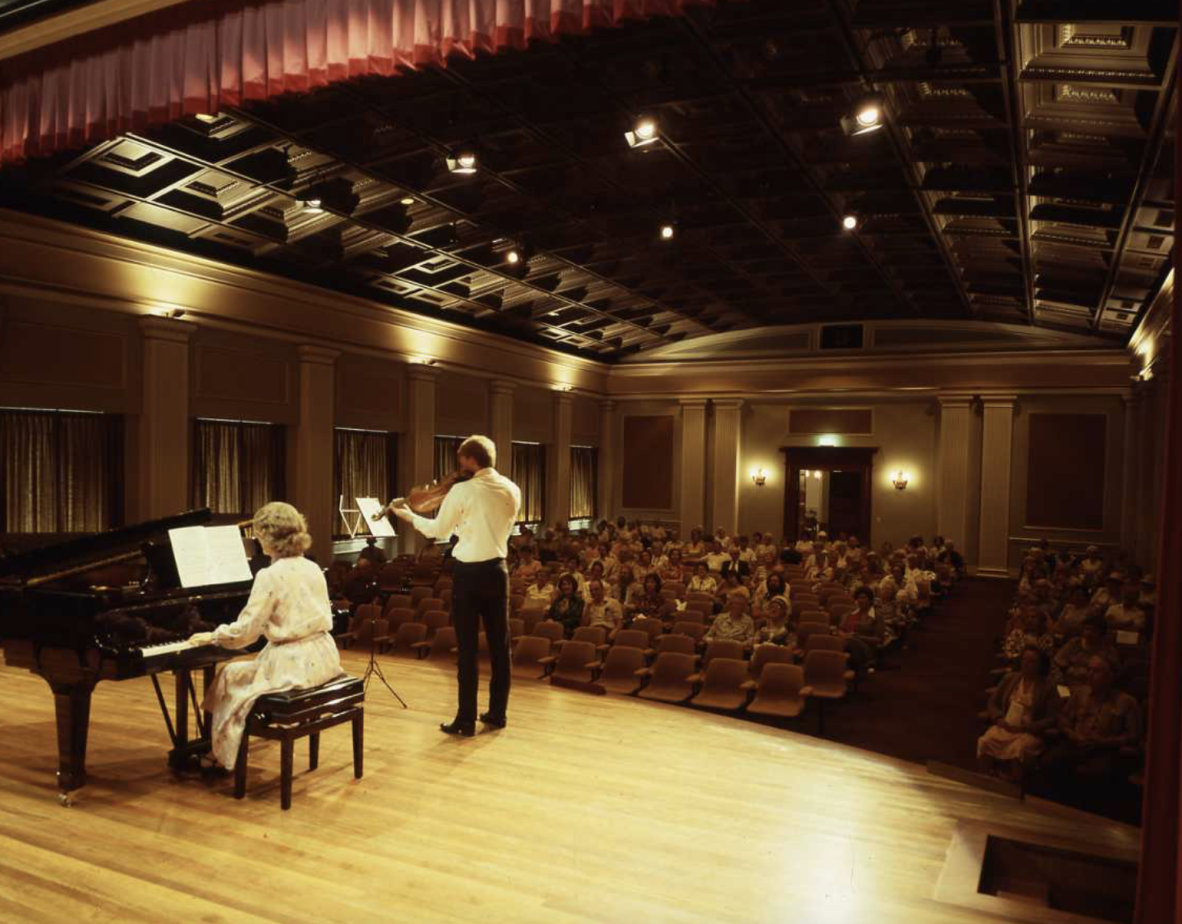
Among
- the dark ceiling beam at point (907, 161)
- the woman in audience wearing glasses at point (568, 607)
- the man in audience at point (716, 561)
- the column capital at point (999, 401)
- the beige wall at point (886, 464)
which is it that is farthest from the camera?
the beige wall at point (886, 464)

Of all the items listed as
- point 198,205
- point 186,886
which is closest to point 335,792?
point 186,886

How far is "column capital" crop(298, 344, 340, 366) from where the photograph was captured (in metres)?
12.7

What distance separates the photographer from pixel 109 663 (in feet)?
13.0

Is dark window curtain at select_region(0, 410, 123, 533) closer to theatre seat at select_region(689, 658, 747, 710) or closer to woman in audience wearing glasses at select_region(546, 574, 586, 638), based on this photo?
woman in audience wearing glasses at select_region(546, 574, 586, 638)

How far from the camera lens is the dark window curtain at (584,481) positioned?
21.1m

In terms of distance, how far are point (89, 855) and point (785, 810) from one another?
3121 millimetres

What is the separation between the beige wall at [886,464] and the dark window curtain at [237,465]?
11885mm

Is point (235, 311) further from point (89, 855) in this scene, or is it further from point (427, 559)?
point (89, 855)

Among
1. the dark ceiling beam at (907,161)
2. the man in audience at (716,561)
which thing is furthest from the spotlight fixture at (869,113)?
the man in audience at (716,561)

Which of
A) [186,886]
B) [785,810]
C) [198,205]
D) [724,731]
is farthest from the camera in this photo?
[198,205]

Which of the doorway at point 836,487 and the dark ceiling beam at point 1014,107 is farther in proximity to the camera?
the doorway at point 836,487

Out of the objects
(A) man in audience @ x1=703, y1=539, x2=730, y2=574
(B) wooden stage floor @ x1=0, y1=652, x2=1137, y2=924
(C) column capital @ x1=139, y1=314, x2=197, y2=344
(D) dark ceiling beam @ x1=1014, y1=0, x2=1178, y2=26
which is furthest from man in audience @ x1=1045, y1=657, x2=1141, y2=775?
(C) column capital @ x1=139, y1=314, x2=197, y2=344

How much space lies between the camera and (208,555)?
457 cm

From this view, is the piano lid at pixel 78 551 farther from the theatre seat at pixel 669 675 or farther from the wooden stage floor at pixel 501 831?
the theatre seat at pixel 669 675
